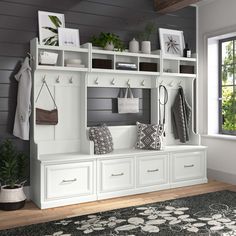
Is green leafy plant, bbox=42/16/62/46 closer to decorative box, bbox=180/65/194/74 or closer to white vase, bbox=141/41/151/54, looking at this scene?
white vase, bbox=141/41/151/54

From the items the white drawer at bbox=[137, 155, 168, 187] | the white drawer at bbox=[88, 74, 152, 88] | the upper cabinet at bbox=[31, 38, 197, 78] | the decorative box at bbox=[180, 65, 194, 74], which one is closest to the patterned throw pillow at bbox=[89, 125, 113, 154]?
the white drawer at bbox=[137, 155, 168, 187]

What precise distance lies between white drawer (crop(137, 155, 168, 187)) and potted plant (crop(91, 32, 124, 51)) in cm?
145

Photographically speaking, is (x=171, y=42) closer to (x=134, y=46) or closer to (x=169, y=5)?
(x=169, y=5)

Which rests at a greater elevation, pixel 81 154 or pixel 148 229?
pixel 81 154

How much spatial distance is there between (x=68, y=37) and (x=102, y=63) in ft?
1.70

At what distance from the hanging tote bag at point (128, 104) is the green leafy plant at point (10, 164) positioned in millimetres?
1407

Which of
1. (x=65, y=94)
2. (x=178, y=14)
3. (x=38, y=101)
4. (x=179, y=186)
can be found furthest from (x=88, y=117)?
(x=178, y=14)

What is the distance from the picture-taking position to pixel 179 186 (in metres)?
4.53

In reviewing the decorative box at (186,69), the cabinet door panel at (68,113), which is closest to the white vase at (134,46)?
the decorative box at (186,69)

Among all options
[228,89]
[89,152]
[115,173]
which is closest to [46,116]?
[89,152]

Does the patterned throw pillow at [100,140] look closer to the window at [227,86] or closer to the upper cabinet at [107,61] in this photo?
the upper cabinet at [107,61]

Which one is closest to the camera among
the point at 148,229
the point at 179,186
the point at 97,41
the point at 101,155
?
the point at 148,229

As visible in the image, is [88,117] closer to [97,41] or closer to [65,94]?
[65,94]

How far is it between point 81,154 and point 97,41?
1.42 meters
